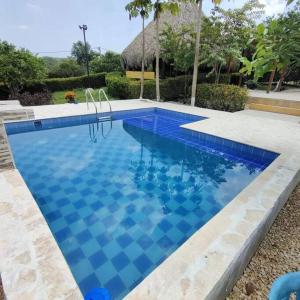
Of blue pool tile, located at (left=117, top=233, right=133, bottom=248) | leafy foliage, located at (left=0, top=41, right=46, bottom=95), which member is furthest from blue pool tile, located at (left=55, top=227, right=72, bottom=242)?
leafy foliage, located at (left=0, top=41, right=46, bottom=95)

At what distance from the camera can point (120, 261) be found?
268 centimetres

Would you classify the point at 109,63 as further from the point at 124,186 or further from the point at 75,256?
the point at 75,256

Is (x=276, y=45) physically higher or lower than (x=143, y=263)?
higher

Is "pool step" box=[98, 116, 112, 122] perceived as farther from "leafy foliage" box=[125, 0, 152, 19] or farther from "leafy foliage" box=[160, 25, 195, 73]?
"leafy foliage" box=[125, 0, 152, 19]

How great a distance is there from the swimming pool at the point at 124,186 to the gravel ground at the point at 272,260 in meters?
0.95

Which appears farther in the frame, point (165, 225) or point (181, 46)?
point (181, 46)

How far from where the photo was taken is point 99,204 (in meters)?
3.80

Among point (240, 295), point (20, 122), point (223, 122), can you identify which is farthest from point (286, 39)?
point (20, 122)

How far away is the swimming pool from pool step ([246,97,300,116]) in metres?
5.79

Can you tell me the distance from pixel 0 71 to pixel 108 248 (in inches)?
453

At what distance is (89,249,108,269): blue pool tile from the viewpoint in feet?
8.63

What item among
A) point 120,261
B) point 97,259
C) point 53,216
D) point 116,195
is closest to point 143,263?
point 120,261

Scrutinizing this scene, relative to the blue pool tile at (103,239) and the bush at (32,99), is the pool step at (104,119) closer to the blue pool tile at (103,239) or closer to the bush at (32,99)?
the bush at (32,99)

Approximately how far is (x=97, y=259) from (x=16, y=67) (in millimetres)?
11654
